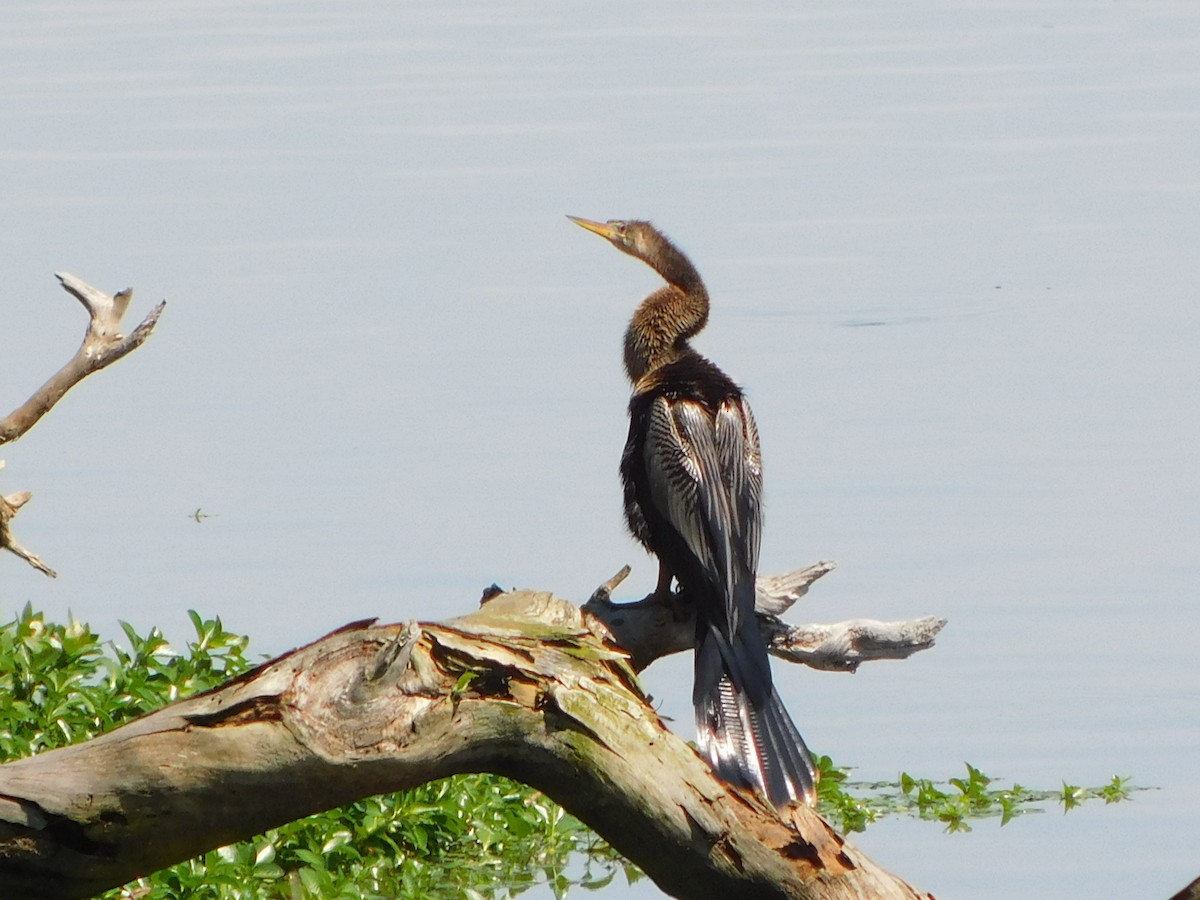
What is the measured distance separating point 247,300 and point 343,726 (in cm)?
688

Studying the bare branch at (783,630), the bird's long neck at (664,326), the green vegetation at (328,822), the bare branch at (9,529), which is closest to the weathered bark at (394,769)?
the bare branch at (783,630)

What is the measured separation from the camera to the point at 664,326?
575cm

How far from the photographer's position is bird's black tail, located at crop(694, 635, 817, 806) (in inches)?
166

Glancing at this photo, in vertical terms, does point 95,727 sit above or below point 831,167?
below

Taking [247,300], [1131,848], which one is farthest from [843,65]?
[1131,848]

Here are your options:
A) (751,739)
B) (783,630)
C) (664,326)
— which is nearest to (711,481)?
(783,630)

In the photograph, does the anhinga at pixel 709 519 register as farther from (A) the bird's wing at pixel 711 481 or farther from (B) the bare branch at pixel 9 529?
(B) the bare branch at pixel 9 529

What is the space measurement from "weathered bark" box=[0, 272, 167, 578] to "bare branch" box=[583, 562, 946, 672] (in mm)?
1237

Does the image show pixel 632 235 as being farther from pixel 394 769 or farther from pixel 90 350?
pixel 394 769

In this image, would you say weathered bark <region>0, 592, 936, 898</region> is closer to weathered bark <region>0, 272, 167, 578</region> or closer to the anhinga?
the anhinga

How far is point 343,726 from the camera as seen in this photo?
11.1 feet

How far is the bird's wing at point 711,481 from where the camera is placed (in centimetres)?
472

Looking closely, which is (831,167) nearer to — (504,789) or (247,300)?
(247,300)

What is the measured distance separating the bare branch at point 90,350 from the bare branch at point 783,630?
4.06 ft
